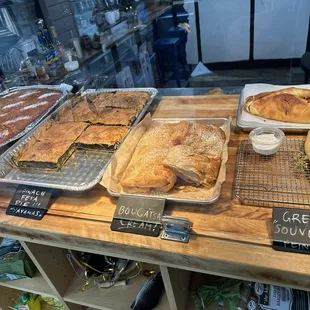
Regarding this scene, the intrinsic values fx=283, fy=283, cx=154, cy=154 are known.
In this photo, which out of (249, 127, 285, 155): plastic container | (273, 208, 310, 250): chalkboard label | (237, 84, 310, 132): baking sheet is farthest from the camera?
(237, 84, 310, 132): baking sheet

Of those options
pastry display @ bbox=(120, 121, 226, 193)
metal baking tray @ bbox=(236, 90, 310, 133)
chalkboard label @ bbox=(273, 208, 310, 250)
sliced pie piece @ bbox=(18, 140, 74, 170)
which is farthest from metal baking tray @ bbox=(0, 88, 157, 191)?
chalkboard label @ bbox=(273, 208, 310, 250)

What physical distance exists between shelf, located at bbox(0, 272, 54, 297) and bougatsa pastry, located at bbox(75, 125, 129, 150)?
2.35 feet

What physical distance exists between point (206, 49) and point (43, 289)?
7.89 ft

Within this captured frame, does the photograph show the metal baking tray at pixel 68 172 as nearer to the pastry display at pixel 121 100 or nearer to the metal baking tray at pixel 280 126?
the pastry display at pixel 121 100

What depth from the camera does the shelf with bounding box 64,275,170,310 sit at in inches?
47.3

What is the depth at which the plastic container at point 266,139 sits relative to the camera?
884 mm

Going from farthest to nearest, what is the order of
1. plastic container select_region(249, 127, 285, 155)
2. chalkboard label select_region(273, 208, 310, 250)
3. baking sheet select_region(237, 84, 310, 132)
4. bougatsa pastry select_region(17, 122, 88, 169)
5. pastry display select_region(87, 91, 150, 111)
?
pastry display select_region(87, 91, 150, 111) → bougatsa pastry select_region(17, 122, 88, 169) → baking sheet select_region(237, 84, 310, 132) → plastic container select_region(249, 127, 285, 155) → chalkboard label select_region(273, 208, 310, 250)

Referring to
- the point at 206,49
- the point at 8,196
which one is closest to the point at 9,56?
the point at 206,49

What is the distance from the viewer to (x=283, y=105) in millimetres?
1040

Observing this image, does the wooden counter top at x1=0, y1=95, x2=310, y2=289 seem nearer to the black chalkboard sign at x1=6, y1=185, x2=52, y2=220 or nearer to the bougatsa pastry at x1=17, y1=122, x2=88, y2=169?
the black chalkboard sign at x1=6, y1=185, x2=52, y2=220

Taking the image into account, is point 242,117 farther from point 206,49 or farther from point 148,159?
point 206,49

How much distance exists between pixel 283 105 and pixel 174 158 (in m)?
0.48

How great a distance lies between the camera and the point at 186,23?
2578 mm

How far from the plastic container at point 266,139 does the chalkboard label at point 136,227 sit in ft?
1.33
